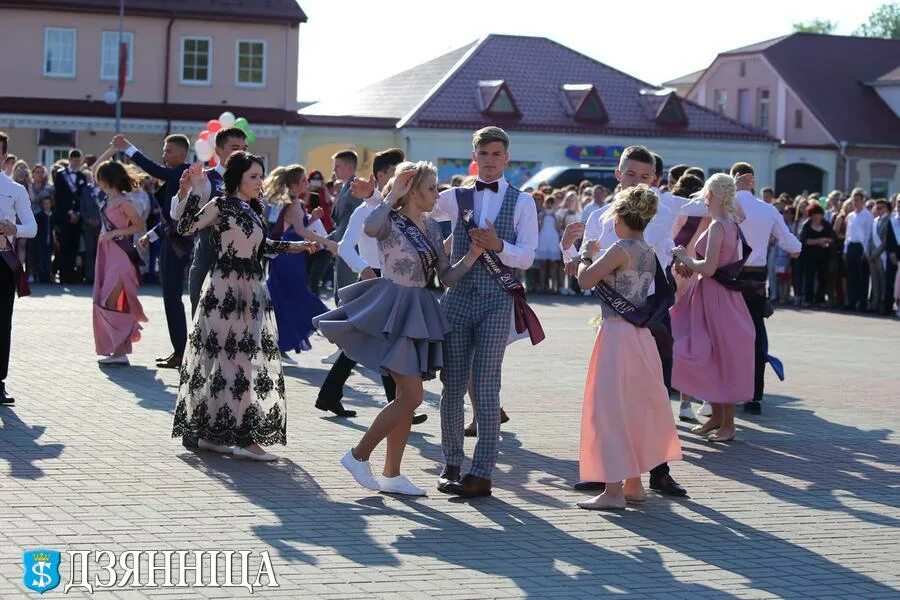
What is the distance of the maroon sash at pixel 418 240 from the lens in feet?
27.6

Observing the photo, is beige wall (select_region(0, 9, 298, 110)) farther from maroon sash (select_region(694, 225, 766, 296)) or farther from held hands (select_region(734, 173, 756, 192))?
maroon sash (select_region(694, 225, 766, 296))

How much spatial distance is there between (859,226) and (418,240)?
19.3 metres

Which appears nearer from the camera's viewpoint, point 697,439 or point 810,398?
point 697,439

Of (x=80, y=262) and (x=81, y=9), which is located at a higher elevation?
(x=81, y=9)

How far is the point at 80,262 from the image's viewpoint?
25922mm

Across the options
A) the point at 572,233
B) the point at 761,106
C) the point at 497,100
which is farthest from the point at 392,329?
the point at 761,106

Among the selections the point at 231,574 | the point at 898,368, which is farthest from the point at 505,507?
the point at 898,368

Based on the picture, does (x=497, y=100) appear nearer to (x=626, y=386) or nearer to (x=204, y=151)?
(x=204, y=151)

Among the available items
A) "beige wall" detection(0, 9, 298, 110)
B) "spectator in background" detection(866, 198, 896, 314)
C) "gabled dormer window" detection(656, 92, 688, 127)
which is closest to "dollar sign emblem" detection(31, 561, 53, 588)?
"spectator in background" detection(866, 198, 896, 314)

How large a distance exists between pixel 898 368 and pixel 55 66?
3695cm

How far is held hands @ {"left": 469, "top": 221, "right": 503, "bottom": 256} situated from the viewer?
8227 mm

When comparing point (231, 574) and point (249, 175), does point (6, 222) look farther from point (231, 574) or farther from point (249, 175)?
point (231, 574)

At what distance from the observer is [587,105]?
5650 centimetres

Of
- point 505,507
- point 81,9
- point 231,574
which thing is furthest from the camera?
point 81,9
